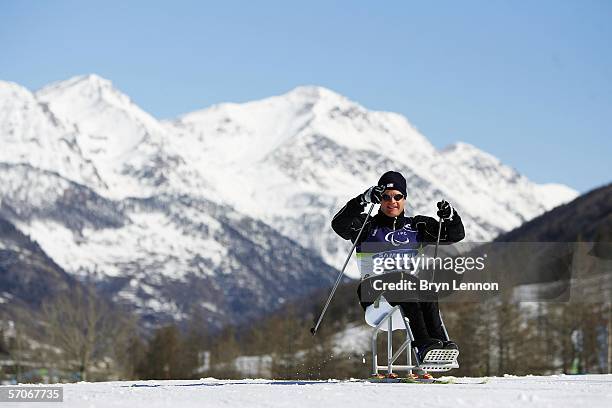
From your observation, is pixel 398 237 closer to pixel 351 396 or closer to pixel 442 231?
pixel 442 231

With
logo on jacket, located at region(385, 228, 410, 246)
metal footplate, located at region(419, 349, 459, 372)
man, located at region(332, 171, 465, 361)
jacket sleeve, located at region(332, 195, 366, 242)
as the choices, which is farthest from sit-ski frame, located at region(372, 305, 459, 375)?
jacket sleeve, located at region(332, 195, 366, 242)

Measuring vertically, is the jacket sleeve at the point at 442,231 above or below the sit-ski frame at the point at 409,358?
above

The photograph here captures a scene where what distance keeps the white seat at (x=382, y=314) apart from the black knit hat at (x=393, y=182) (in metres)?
1.49

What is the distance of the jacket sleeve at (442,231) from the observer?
47.0ft

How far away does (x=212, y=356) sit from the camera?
146625mm

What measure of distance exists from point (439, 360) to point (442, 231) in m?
1.93

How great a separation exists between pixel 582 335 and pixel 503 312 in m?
14.0

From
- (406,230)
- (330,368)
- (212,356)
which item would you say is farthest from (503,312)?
(212,356)

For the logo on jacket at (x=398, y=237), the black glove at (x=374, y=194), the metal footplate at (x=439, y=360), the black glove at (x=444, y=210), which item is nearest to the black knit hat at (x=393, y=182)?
the black glove at (x=374, y=194)

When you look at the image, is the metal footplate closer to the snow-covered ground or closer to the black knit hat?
the snow-covered ground

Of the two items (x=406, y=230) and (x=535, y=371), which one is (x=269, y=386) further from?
(x=535, y=371)

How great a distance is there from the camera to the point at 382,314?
14195 mm

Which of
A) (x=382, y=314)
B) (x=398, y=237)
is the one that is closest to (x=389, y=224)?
(x=398, y=237)

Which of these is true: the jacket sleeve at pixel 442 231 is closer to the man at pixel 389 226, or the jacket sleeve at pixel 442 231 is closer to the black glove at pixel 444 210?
the man at pixel 389 226
